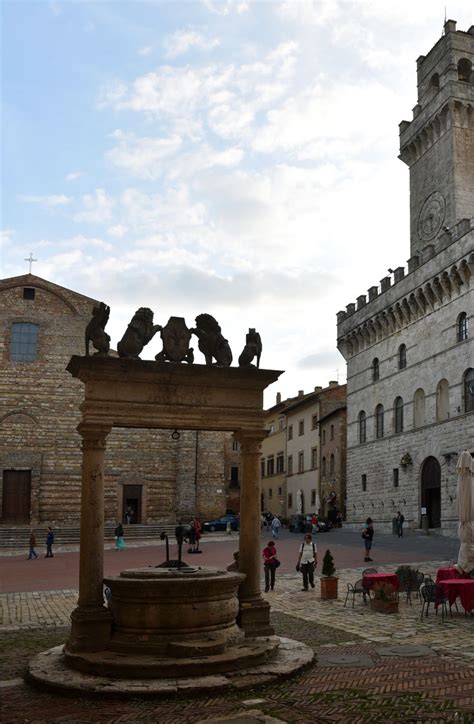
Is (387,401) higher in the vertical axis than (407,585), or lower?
higher

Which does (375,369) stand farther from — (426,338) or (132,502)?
(132,502)

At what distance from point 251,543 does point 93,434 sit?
2.64m

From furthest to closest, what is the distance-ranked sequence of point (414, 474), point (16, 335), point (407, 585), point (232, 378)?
point (16, 335) → point (414, 474) → point (407, 585) → point (232, 378)

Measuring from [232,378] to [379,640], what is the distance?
14.9 feet

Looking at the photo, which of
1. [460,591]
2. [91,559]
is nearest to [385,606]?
[460,591]

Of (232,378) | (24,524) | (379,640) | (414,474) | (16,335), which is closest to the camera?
(232,378)

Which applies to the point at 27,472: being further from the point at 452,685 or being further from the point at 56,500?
the point at 452,685

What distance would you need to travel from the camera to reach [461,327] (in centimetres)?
3447

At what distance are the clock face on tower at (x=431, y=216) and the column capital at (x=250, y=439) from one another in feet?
105

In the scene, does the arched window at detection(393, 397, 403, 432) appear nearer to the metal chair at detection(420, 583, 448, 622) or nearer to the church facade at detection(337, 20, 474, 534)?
the church facade at detection(337, 20, 474, 534)

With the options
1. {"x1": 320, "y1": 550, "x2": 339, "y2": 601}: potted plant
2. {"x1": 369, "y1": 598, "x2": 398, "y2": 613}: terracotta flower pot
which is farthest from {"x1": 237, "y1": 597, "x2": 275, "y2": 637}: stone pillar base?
{"x1": 320, "y1": 550, "x2": 339, "y2": 601}: potted plant

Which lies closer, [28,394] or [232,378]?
[232,378]

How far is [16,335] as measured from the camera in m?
42.8

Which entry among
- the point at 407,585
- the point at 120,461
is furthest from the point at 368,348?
the point at 407,585
